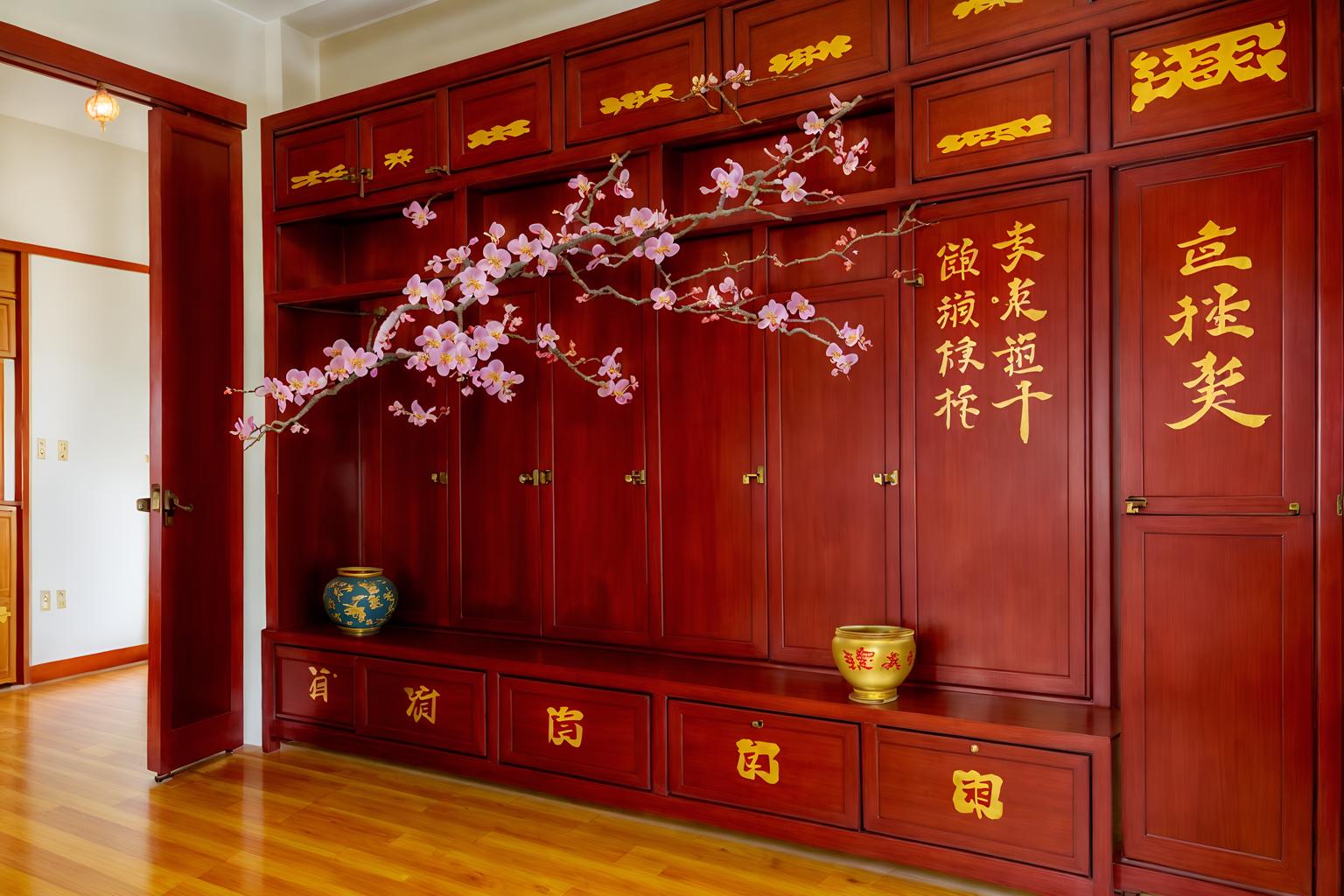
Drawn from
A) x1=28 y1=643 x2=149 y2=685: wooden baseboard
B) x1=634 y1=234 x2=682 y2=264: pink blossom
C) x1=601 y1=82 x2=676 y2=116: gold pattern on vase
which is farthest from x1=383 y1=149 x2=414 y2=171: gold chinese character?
x1=28 y1=643 x2=149 y2=685: wooden baseboard

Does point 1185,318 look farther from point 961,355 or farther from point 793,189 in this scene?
point 793,189

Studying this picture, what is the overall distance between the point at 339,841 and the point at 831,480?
1839 millimetres

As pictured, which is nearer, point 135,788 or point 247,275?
point 135,788

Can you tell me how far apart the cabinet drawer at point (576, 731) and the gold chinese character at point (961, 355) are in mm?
1331

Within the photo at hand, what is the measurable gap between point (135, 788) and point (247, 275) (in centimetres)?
195

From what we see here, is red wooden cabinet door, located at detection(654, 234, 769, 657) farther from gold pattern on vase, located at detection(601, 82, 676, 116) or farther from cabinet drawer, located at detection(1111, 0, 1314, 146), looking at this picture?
cabinet drawer, located at detection(1111, 0, 1314, 146)

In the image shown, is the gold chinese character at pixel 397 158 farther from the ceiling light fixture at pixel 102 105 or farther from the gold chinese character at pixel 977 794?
the gold chinese character at pixel 977 794

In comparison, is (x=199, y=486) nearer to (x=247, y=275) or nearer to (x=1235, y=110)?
(x=247, y=275)

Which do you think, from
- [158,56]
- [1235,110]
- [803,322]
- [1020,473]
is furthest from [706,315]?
[158,56]

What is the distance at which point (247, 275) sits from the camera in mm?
3746

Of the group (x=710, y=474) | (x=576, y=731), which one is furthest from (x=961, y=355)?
(x=576, y=731)

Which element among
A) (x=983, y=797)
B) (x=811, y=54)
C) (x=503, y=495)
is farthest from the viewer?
(x=503, y=495)

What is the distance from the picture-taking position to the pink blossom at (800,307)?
258 centimetres

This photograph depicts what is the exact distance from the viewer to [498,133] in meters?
3.27
